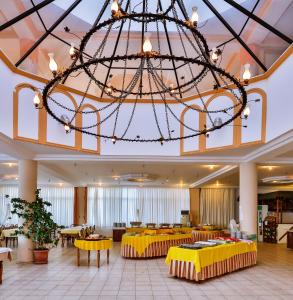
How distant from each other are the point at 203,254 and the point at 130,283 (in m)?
1.78

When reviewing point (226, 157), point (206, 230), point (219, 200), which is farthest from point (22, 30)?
point (219, 200)

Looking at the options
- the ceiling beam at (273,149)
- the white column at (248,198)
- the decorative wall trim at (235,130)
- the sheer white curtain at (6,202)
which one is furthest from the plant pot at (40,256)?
the sheer white curtain at (6,202)

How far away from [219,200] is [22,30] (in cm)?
1724

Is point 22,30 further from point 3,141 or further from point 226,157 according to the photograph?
point 226,157

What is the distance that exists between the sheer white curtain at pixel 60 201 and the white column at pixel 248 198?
48.9 feet

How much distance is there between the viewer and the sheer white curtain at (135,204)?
2375cm

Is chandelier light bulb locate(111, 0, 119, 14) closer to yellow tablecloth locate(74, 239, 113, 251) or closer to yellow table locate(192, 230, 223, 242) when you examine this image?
yellow tablecloth locate(74, 239, 113, 251)

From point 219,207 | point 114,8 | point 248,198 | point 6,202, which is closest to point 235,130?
point 248,198

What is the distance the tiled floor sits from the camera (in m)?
7.35

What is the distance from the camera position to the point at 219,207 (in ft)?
75.6

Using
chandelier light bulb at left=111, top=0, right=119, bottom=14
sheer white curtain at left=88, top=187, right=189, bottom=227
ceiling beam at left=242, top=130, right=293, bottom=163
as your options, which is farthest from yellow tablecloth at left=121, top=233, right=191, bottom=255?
sheer white curtain at left=88, top=187, right=189, bottom=227

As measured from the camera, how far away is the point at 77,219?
2220cm

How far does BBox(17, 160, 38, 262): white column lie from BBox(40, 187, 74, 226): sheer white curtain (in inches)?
500

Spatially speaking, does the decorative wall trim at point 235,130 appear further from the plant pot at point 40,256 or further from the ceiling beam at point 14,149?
the plant pot at point 40,256
